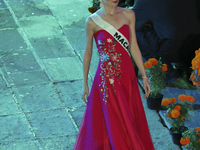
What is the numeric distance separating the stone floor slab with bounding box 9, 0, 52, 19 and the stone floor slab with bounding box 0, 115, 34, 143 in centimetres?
460

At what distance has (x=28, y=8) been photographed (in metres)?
11.5

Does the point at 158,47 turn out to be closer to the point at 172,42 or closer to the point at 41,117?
the point at 172,42

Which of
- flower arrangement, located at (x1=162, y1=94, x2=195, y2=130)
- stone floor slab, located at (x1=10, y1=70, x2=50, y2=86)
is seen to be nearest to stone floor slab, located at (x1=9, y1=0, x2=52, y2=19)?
stone floor slab, located at (x1=10, y1=70, x2=50, y2=86)

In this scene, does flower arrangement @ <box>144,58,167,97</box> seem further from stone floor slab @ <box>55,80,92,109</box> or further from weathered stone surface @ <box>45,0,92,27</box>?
weathered stone surface @ <box>45,0,92,27</box>

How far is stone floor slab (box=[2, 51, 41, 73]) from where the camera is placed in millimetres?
8583

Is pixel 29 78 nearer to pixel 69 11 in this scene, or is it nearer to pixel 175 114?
pixel 175 114

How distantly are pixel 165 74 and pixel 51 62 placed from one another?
2.39m

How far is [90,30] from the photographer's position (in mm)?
4961

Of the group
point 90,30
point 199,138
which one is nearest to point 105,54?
point 90,30

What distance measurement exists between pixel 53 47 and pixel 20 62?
3.05 feet

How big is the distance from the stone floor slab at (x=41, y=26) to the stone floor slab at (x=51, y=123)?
10.8 feet

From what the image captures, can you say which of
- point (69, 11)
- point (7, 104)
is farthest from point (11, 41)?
point (7, 104)

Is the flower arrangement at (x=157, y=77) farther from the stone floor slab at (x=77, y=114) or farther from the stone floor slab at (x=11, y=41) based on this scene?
the stone floor slab at (x=11, y=41)

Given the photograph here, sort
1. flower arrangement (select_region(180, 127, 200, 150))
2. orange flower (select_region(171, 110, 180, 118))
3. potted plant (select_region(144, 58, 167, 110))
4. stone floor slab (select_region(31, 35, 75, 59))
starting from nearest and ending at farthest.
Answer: flower arrangement (select_region(180, 127, 200, 150)) < orange flower (select_region(171, 110, 180, 118)) < potted plant (select_region(144, 58, 167, 110)) < stone floor slab (select_region(31, 35, 75, 59))
